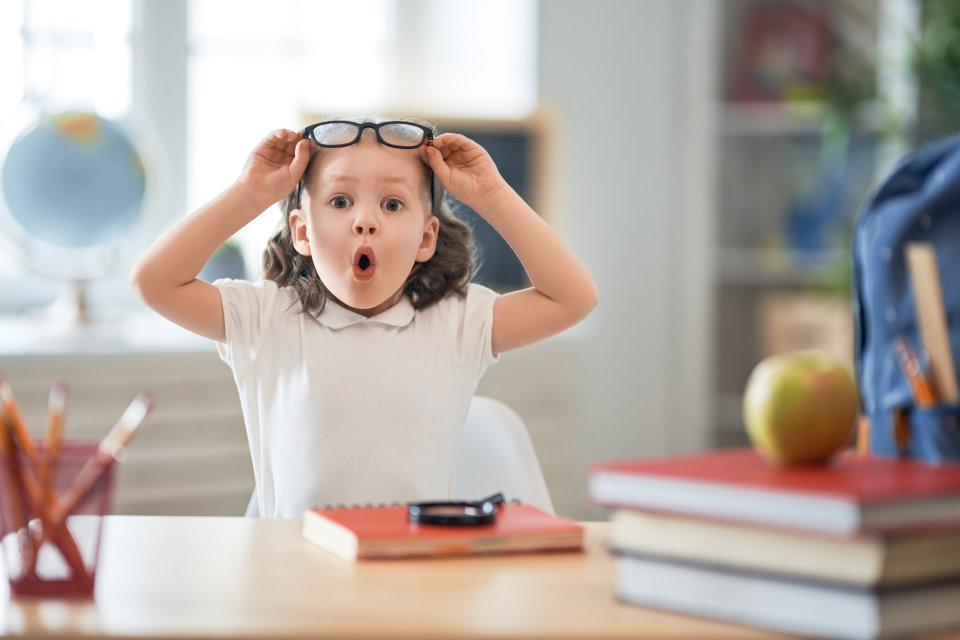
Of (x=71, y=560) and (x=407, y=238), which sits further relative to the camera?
(x=407, y=238)

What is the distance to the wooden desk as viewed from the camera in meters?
0.73

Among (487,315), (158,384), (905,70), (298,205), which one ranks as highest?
(905,70)

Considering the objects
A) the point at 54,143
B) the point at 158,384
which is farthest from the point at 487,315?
the point at 54,143

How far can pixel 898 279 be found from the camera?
3.26 ft

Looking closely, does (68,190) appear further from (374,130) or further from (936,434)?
(936,434)

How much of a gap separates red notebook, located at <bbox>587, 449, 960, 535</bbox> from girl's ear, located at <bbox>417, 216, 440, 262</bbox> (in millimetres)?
579

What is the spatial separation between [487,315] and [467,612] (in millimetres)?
603

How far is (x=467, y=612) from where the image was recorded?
777mm

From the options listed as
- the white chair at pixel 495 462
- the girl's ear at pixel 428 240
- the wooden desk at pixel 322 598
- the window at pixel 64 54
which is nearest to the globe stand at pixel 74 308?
the window at pixel 64 54

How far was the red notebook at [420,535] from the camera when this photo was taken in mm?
933

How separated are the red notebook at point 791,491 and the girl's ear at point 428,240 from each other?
1.90 feet

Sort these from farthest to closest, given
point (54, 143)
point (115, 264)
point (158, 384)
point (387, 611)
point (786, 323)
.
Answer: point (786, 323) < point (115, 264) < point (54, 143) < point (158, 384) < point (387, 611)

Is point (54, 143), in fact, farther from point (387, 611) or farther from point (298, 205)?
point (387, 611)

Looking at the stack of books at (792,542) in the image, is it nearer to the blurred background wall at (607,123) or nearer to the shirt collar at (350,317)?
the shirt collar at (350,317)
